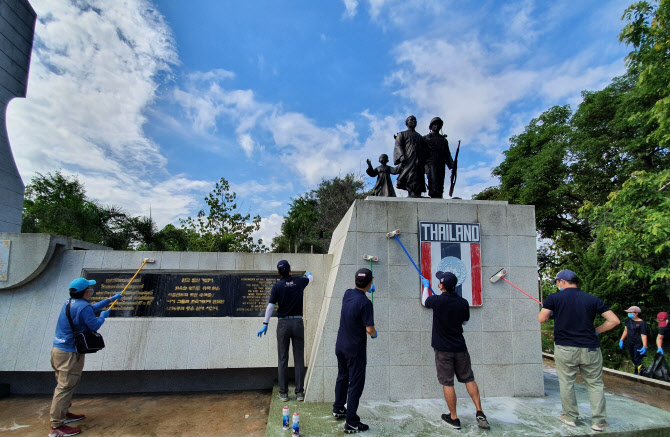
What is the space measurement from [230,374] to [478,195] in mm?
19450

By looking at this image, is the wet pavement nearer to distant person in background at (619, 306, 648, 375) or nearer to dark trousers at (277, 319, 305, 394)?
dark trousers at (277, 319, 305, 394)

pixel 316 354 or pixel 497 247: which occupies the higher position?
pixel 497 247

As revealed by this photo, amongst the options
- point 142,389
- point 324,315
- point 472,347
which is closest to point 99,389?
point 142,389

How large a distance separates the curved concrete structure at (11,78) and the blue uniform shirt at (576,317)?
9.48m

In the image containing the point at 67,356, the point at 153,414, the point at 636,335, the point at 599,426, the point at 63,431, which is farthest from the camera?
the point at 636,335

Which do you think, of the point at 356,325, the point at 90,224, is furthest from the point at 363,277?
the point at 90,224

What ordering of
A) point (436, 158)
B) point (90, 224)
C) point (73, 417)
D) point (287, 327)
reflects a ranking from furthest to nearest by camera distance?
point (90, 224)
point (436, 158)
point (287, 327)
point (73, 417)

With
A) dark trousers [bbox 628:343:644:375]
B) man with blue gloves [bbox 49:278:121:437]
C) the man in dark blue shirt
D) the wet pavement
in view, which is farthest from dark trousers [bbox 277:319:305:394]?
dark trousers [bbox 628:343:644:375]

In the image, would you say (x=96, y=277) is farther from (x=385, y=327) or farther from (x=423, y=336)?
(x=423, y=336)

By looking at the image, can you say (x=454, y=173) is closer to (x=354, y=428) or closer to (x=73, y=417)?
(x=354, y=428)

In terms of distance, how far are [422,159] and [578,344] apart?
3671mm

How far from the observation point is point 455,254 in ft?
17.7

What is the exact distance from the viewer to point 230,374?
19.5 ft

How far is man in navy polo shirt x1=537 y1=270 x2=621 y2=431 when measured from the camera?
3.88 meters
